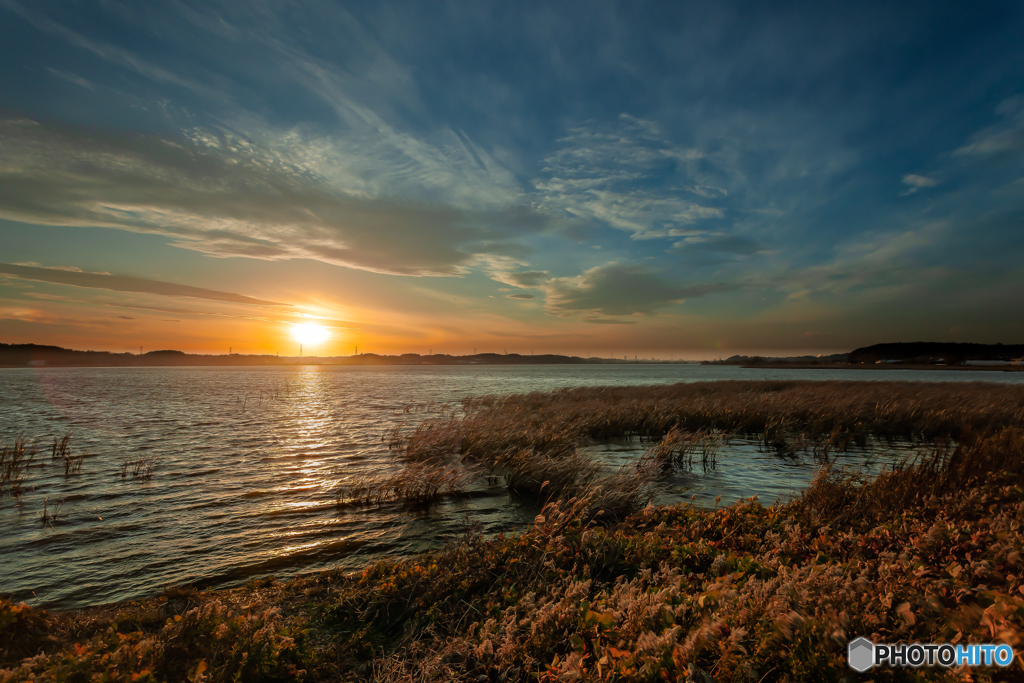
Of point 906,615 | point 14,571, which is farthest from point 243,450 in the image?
point 906,615

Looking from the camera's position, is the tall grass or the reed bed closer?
the tall grass

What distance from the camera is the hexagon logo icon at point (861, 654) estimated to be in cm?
336

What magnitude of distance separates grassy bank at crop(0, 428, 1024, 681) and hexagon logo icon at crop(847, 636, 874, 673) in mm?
72

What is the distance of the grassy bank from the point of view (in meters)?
3.71

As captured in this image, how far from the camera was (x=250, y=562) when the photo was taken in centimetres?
924

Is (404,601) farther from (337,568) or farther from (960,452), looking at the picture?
(960,452)

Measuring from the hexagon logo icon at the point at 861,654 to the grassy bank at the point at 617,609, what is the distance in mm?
72

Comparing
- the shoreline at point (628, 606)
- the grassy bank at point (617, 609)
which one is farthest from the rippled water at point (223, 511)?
the grassy bank at point (617, 609)

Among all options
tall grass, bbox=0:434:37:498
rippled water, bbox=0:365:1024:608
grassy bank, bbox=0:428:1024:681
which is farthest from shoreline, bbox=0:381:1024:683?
tall grass, bbox=0:434:37:498

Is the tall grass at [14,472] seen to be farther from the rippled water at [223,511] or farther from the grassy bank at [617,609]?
the grassy bank at [617,609]

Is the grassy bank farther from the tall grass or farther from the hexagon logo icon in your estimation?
the tall grass

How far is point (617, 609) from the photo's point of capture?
4.93 metres

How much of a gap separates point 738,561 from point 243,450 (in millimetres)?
22358

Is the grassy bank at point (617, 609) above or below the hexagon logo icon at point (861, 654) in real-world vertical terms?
below
